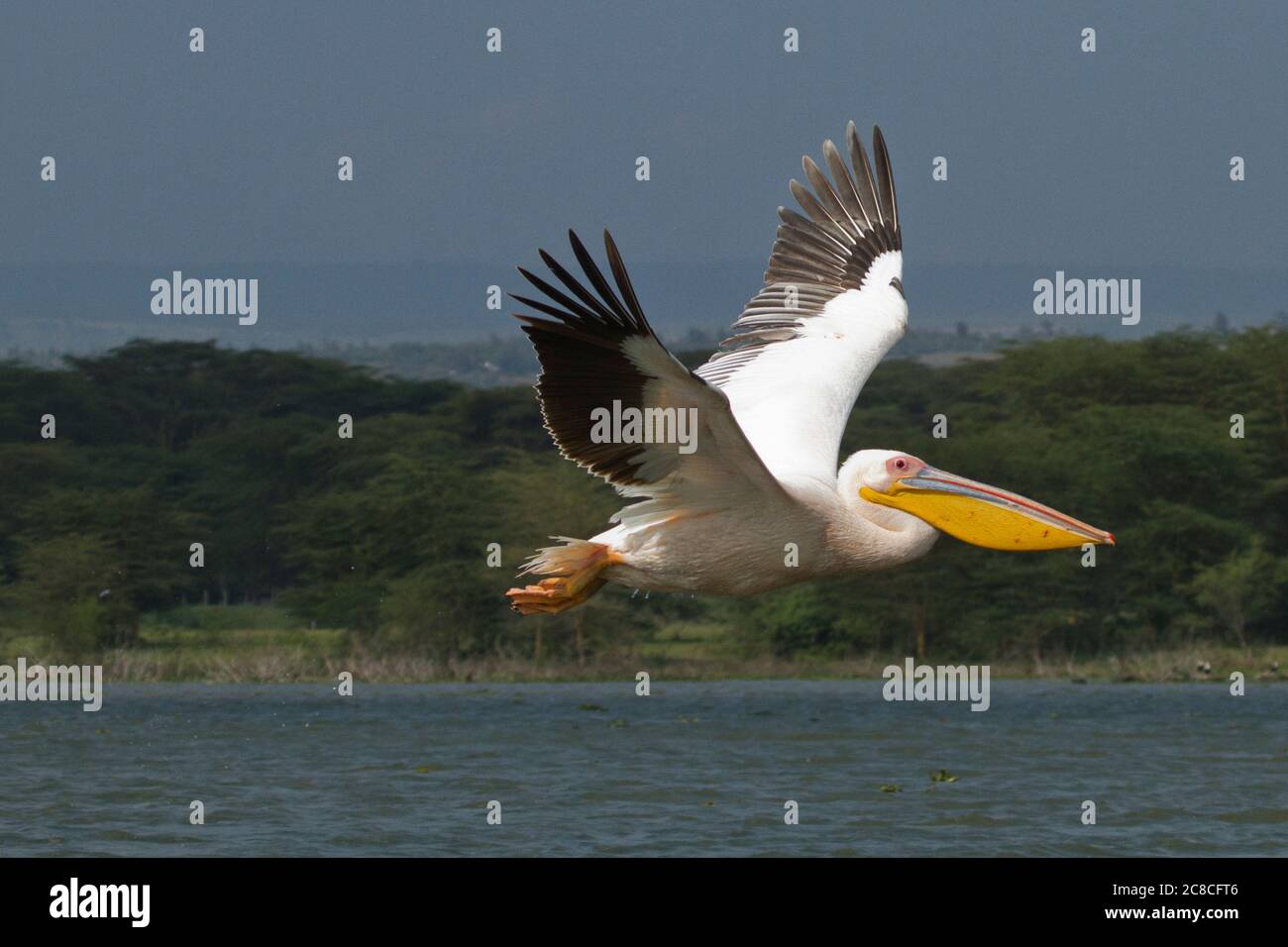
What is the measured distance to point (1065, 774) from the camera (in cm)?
2530

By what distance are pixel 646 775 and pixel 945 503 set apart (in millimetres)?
17281

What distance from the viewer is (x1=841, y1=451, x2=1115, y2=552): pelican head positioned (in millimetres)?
8227

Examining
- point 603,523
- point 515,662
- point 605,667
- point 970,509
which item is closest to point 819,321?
point 970,509

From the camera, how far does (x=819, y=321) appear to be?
9922mm

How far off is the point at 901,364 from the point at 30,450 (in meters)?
25.0

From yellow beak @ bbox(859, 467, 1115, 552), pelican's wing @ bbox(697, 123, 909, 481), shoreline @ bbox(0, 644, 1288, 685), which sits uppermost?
pelican's wing @ bbox(697, 123, 909, 481)

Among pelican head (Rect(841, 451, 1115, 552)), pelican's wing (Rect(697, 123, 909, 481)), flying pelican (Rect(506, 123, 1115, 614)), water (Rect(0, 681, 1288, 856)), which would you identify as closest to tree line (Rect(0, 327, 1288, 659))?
water (Rect(0, 681, 1288, 856))

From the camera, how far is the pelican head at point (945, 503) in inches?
324

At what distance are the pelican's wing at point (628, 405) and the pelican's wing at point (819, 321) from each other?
0.62 meters

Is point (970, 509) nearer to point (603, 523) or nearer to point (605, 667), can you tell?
point (603, 523)

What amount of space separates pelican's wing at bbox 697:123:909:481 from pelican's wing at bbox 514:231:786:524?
620 mm

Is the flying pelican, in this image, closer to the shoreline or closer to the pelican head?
the pelican head

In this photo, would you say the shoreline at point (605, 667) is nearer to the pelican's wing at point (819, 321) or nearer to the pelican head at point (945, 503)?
the pelican's wing at point (819, 321)
